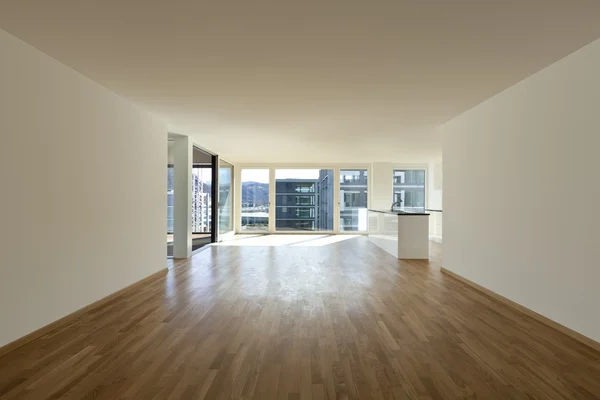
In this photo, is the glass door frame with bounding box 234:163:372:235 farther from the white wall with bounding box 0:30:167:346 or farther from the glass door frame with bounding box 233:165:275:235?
the white wall with bounding box 0:30:167:346

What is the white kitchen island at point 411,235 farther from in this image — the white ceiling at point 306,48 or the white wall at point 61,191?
the white wall at point 61,191

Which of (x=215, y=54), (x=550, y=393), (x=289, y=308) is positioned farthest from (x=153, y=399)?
(x=215, y=54)

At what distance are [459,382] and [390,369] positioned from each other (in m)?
0.44

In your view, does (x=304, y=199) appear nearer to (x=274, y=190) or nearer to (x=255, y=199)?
(x=274, y=190)

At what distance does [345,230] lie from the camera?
39.7 feet

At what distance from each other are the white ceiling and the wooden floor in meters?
2.44

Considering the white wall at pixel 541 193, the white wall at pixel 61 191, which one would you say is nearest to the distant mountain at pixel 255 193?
the white wall at pixel 61 191

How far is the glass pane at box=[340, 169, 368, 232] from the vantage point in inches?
474

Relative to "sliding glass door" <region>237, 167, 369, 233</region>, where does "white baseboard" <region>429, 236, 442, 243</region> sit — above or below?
below

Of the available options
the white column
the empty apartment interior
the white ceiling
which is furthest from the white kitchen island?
the white column

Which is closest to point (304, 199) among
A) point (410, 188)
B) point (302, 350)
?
point (410, 188)

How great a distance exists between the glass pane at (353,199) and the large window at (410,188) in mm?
1075

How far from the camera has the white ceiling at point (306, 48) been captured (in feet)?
7.82

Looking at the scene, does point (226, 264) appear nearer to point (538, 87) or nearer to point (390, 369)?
point (390, 369)
